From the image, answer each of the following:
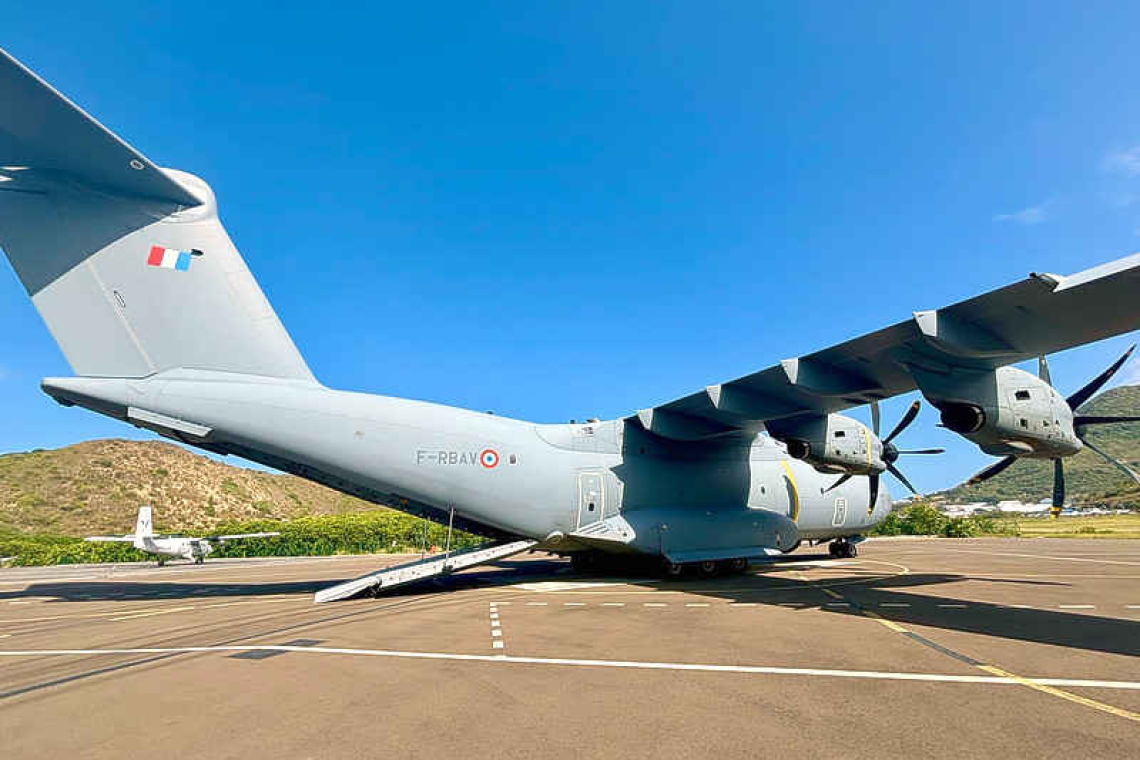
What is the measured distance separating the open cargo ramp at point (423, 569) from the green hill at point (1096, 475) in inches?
3244

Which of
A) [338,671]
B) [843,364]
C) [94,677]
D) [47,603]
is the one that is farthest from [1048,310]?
[47,603]

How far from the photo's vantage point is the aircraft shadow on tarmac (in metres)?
7.61

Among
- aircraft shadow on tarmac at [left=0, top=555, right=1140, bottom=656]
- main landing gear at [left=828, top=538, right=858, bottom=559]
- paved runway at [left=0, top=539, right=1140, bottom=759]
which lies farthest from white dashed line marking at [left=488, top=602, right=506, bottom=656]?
main landing gear at [left=828, top=538, right=858, bottom=559]

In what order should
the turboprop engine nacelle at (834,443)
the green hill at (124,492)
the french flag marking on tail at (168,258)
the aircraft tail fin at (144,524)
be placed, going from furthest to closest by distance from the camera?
the green hill at (124,492) < the aircraft tail fin at (144,524) < the turboprop engine nacelle at (834,443) < the french flag marking on tail at (168,258)

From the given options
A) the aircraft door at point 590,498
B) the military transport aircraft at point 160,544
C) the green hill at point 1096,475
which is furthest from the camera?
the green hill at point 1096,475

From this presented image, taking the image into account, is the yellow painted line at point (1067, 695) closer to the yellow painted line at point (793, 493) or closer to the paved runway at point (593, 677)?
the paved runway at point (593, 677)

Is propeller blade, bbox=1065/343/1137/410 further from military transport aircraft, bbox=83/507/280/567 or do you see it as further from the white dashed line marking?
military transport aircraft, bbox=83/507/280/567

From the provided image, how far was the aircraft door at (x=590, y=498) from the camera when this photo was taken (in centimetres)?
1418

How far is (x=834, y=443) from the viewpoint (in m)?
12.9

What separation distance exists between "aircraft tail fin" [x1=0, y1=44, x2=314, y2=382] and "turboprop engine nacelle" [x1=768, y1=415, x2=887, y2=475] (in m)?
10.8

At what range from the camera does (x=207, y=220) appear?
1195 centimetres

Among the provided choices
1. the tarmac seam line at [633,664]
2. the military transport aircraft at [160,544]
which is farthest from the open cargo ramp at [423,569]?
the military transport aircraft at [160,544]

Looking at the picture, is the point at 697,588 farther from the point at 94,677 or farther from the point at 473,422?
the point at 94,677

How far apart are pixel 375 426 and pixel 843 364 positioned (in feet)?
29.4
